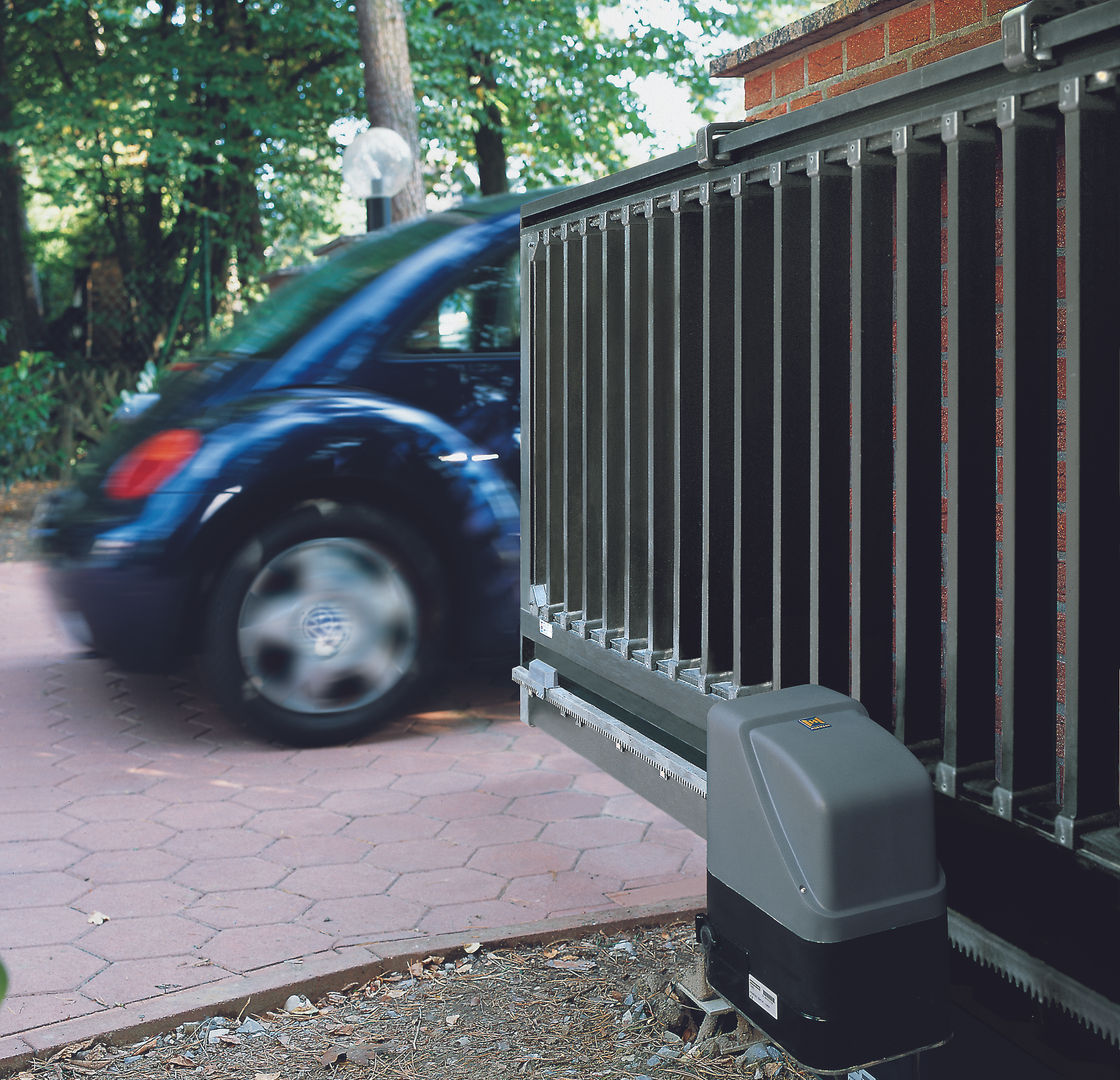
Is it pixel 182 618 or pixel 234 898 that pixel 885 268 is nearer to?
pixel 234 898

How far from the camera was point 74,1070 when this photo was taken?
265 centimetres

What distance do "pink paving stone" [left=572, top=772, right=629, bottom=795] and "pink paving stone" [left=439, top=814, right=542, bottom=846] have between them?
0.38m

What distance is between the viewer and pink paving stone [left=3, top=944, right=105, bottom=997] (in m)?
3.00

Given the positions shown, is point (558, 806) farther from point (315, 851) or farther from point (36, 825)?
point (36, 825)

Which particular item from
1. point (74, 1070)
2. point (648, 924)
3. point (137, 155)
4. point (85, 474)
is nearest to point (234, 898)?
point (74, 1070)

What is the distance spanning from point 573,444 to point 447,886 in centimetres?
127

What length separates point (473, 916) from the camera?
342 centimetres

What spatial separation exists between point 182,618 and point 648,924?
222 cm

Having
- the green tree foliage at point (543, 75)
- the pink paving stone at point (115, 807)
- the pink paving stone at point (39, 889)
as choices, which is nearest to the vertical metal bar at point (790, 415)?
the pink paving stone at point (39, 889)

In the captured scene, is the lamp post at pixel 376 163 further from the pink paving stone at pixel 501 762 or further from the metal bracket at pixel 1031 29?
the metal bracket at pixel 1031 29

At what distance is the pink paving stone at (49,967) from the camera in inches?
118

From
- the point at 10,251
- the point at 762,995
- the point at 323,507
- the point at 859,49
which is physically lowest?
the point at 762,995

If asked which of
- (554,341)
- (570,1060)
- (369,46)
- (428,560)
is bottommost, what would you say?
(570,1060)

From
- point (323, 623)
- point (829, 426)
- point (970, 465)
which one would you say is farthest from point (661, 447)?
point (323, 623)
